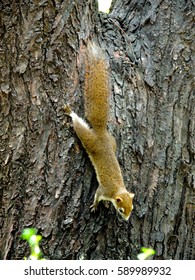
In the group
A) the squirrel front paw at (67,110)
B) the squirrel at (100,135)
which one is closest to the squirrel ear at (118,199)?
the squirrel at (100,135)

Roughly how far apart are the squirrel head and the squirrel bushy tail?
0.42m

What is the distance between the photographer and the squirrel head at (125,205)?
266 cm

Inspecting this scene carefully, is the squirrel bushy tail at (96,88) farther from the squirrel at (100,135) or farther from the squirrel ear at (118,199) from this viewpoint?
the squirrel ear at (118,199)

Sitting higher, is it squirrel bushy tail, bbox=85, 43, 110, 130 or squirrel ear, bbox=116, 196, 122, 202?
squirrel bushy tail, bbox=85, 43, 110, 130

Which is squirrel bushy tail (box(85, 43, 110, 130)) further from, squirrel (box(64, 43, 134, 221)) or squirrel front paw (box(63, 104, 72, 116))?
squirrel front paw (box(63, 104, 72, 116))

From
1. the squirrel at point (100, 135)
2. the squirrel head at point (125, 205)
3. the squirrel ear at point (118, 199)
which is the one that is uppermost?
the squirrel at point (100, 135)

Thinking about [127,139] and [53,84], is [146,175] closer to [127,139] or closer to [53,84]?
[127,139]

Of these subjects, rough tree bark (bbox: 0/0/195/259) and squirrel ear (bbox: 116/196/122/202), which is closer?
rough tree bark (bbox: 0/0/195/259)

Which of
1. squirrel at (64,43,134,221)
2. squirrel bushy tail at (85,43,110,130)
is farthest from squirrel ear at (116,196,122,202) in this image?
squirrel bushy tail at (85,43,110,130)

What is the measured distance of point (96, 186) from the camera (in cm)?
271

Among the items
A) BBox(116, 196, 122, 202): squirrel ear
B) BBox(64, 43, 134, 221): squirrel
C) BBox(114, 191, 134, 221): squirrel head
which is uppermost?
BBox(64, 43, 134, 221): squirrel

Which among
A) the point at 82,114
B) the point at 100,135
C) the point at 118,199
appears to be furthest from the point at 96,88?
the point at 118,199

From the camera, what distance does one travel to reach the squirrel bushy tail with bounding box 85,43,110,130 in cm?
268

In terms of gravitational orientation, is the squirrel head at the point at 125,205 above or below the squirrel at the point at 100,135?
below
